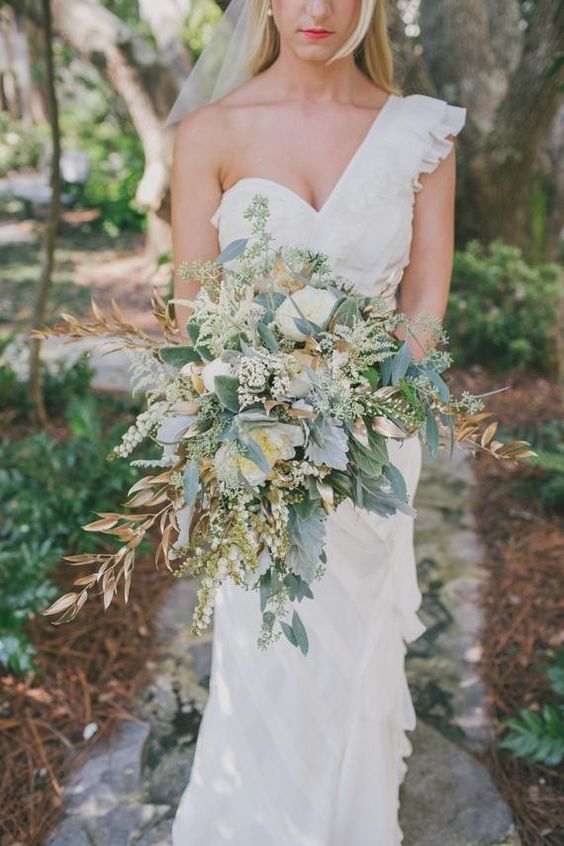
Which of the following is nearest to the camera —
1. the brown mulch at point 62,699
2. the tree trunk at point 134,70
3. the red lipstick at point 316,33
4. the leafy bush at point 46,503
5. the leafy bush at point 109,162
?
the red lipstick at point 316,33

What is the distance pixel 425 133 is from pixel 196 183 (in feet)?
2.08

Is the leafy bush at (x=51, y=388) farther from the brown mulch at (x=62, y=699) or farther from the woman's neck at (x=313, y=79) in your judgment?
the woman's neck at (x=313, y=79)

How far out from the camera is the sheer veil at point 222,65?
7.27 feet

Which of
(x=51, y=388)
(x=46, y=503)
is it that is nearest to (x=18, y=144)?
(x=51, y=388)

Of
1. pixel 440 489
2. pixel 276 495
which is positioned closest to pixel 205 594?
pixel 276 495

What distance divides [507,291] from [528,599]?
3112 millimetres

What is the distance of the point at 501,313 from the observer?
573 cm

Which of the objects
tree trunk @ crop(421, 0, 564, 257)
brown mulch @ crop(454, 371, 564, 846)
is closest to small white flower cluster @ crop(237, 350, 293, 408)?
brown mulch @ crop(454, 371, 564, 846)

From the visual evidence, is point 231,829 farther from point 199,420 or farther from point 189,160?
point 189,160

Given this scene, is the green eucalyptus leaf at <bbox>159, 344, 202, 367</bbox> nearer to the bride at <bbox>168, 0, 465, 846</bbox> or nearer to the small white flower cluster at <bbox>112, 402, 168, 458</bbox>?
the small white flower cluster at <bbox>112, 402, 168, 458</bbox>

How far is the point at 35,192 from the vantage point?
13.0 meters

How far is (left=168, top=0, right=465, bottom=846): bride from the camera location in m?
2.00

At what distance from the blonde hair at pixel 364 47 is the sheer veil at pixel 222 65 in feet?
0.10

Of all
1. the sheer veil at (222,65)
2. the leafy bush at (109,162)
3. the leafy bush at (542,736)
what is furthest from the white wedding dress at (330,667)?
the leafy bush at (109,162)
